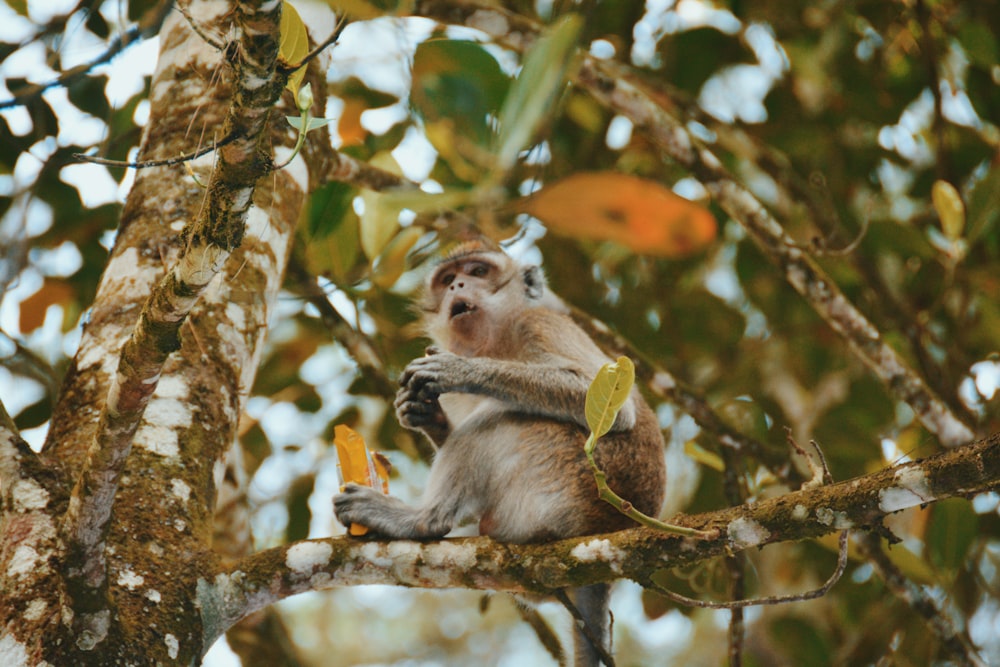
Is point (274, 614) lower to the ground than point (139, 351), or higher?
lower

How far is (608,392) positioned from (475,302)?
2746 mm

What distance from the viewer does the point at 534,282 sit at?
5656 millimetres

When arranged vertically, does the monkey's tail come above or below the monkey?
below

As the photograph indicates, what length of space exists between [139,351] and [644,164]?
5.28 metres

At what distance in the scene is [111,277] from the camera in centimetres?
336

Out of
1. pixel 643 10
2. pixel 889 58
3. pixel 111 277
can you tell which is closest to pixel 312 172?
pixel 111 277

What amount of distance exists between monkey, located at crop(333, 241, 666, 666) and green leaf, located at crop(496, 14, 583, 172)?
2211mm

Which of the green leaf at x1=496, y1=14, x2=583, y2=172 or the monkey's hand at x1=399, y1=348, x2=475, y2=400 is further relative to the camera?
the monkey's hand at x1=399, y1=348, x2=475, y2=400

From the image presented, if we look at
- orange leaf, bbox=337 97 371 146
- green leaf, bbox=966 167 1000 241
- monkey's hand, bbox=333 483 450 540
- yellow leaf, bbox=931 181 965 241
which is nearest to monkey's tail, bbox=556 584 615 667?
monkey's hand, bbox=333 483 450 540

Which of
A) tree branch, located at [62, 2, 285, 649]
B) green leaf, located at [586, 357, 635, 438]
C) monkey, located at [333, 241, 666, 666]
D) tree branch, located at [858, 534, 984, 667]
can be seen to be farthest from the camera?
tree branch, located at [858, 534, 984, 667]

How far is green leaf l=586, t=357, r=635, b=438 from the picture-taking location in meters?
2.67

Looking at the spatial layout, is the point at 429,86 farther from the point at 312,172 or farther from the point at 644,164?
the point at 644,164

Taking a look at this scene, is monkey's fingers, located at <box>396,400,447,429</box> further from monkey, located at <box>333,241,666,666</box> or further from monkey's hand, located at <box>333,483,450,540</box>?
monkey's hand, located at <box>333,483,450,540</box>

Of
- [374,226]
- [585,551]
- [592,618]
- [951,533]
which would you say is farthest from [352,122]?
[951,533]
